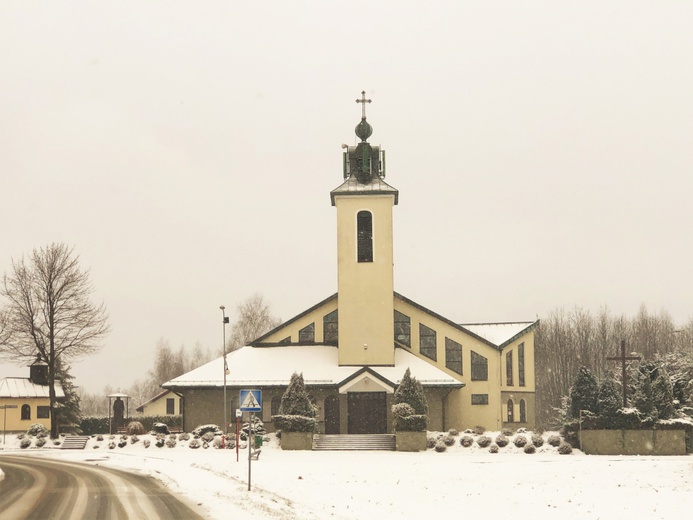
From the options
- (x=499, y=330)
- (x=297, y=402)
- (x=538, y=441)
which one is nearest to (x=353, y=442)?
(x=297, y=402)

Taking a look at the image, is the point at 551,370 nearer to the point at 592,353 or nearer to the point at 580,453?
the point at 592,353

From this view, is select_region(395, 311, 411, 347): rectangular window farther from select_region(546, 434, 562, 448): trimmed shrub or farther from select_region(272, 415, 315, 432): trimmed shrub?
select_region(546, 434, 562, 448): trimmed shrub

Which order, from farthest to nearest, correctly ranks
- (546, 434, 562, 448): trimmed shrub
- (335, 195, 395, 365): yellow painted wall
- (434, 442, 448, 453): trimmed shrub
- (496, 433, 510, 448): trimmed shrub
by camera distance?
(335, 195, 395, 365): yellow painted wall
(434, 442, 448, 453): trimmed shrub
(496, 433, 510, 448): trimmed shrub
(546, 434, 562, 448): trimmed shrub

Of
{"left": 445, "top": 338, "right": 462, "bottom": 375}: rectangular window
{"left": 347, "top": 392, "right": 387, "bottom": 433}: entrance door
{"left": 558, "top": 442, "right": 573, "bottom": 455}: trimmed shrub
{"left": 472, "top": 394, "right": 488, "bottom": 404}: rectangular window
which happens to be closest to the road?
{"left": 347, "top": 392, "right": 387, "bottom": 433}: entrance door

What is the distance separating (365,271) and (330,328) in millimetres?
4351

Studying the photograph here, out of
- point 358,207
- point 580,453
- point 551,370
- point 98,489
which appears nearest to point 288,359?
point 358,207

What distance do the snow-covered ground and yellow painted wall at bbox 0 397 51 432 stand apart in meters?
26.1

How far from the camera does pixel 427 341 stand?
51.9m

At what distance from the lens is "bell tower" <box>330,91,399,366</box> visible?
165ft

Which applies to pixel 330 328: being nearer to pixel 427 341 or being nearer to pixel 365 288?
pixel 365 288

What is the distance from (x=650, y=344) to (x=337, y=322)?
47.3 metres

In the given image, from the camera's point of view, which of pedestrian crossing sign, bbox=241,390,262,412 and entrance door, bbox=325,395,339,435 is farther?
entrance door, bbox=325,395,339,435

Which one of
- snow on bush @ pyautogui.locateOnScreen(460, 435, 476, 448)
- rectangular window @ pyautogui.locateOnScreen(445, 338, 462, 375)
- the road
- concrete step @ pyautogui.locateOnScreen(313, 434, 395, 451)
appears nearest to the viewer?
the road

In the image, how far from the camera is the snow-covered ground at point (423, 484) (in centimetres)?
2108
